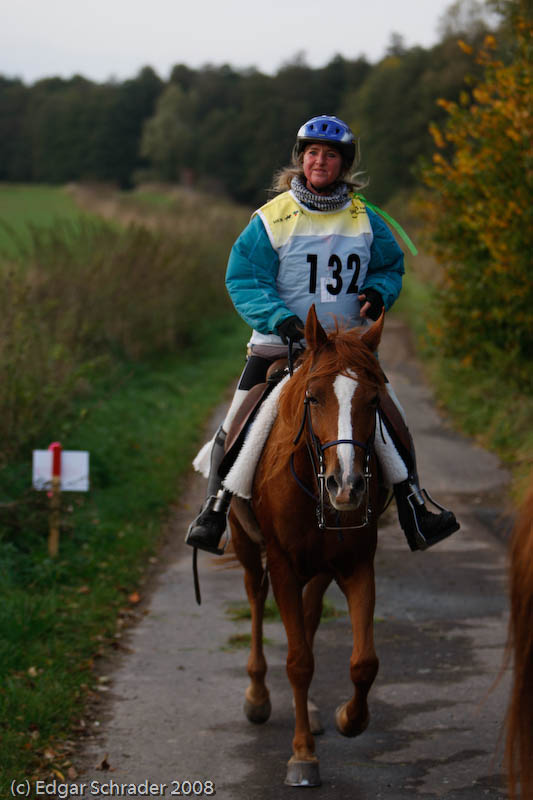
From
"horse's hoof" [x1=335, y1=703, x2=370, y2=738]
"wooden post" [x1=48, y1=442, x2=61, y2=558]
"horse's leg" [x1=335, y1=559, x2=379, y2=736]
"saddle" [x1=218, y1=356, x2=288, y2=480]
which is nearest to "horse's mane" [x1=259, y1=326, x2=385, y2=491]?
"saddle" [x1=218, y1=356, x2=288, y2=480]

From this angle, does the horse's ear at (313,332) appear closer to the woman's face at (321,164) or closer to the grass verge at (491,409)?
the woman's face at (321,164)

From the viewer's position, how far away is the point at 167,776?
5.12 metres

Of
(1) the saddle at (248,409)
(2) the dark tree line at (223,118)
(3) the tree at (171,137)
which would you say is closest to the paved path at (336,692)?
(1) the saddle at (248,409)

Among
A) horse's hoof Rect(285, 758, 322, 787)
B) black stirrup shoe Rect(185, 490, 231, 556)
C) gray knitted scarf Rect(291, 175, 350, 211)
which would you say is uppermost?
gray knitted scarf Rect(291, 175, 350, 211)

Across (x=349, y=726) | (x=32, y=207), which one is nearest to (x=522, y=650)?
(x=349, y=726)

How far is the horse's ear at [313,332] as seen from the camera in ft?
15.8

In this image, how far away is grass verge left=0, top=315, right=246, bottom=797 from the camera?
574cm

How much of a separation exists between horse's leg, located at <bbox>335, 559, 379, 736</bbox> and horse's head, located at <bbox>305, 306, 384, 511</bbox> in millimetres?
759

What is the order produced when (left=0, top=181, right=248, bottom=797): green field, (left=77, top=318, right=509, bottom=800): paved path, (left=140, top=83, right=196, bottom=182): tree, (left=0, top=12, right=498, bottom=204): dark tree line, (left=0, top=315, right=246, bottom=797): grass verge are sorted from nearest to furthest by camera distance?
(left=77, top=318, right=509, bottom=800): paved path, (left=0, top=315, right=246, bottom=797): grass verge, (left=0, top=181, right=248, bottom=797): green field, (left=0, top=12, right=498, bottom=204): dark tree line, (left=140, top=83, right=196, bottom=182): tree

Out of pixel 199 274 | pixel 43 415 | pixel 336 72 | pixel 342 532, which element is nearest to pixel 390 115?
pixel 336 72

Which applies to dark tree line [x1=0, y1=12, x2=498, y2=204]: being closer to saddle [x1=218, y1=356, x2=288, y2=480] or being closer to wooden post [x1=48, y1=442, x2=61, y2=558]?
wooden post [x1=48, y1=442, x2=61, y2=558]

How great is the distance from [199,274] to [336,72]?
55952 millimetres

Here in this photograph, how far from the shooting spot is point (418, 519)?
550 cm

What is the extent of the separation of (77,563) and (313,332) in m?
4.48
